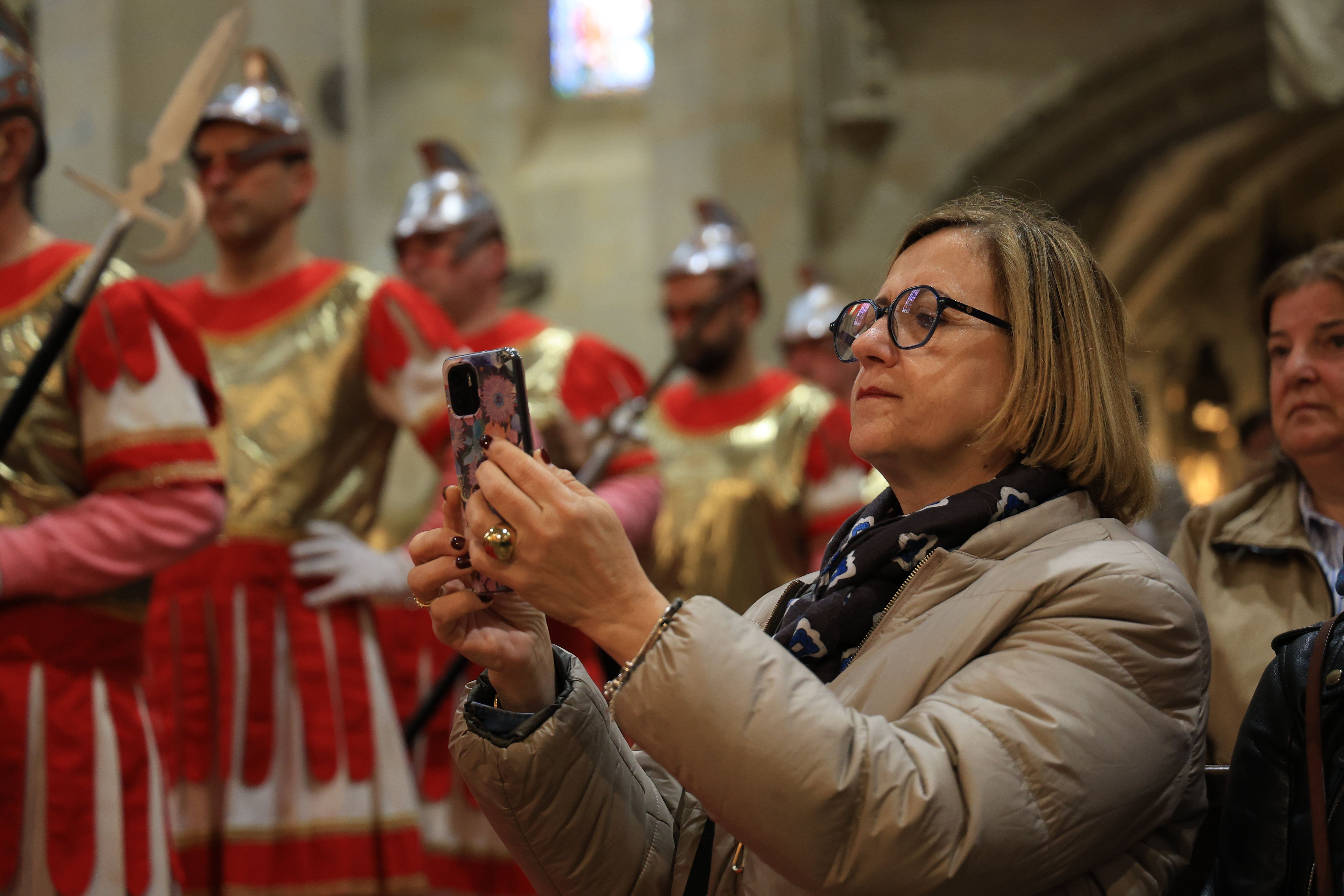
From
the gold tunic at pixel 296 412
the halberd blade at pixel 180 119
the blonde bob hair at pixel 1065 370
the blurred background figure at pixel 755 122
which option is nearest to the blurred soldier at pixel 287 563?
the gold tunic at pixel 296 412

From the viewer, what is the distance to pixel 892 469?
5.74ft

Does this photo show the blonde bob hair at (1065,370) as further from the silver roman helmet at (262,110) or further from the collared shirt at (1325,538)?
the silver roman helmet at (262,110)

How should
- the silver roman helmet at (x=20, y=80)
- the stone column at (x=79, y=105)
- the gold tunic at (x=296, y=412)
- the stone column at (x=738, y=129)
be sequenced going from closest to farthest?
the silver roman helmet at (x=20, y=80), the gold tunic at (x=296, y=412), the stone column at (x=79, y=105), the stone column at (x=738, y=129)

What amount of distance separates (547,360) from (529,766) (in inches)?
124

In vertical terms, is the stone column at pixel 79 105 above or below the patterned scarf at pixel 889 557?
above

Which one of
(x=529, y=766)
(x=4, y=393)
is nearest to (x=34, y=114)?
(x=4, y=393)

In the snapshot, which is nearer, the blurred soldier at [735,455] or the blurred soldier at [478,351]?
the blurred soldier at [478,351]

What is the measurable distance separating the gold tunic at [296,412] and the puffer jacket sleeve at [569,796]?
188 centimetres

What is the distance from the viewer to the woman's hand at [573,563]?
57.4 inches

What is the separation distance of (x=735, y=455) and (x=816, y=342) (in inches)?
66.9

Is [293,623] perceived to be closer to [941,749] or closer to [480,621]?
[480,621]

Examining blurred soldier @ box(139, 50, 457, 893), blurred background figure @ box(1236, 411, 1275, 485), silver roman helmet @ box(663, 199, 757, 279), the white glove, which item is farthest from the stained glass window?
the white glove

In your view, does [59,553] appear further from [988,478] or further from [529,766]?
[988,478]

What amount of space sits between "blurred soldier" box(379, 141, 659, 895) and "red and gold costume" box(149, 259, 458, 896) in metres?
0.32
